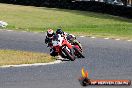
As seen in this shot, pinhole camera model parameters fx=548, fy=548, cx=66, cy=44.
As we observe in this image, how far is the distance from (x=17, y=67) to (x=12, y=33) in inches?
480

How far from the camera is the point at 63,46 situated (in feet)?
59.8

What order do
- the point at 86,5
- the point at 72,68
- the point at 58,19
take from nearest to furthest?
the point at 72,68 < the point at 58,19 < the point at 86,5

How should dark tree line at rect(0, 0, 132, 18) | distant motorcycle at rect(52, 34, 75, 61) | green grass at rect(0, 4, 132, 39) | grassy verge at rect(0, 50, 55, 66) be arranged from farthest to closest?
dark tree line at rect(0, 0, 132, 18), green grass at rect(0, 4, 132, 39), distant motorcycle at rect(52, 34, 75, 61), grassy verge at rect(0, 50, 55, 66)

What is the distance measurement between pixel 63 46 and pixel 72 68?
1790 millimetres

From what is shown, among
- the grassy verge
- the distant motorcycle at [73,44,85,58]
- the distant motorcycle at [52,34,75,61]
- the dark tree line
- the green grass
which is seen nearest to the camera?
the grassy verge

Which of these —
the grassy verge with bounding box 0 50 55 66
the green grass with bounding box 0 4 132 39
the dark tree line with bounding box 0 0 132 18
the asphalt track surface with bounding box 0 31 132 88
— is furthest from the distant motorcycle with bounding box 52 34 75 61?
the dark tree line with bounding box 0 0 132 18

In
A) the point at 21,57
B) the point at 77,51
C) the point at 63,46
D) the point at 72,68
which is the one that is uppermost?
the point at 63,46

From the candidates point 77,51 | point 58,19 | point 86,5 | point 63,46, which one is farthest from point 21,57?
point 86,5

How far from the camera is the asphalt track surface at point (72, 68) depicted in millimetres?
13953

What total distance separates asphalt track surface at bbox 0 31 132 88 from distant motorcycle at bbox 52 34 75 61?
1.02ft

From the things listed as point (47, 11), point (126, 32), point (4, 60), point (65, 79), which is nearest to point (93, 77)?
point (65, 79)

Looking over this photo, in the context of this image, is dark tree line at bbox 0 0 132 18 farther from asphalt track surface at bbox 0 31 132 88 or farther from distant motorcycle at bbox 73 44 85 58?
distant motorcycle at bbox 73 44 85 58

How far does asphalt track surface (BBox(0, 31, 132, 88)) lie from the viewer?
45.8ft

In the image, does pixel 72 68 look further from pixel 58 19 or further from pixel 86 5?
pixel 86 5
